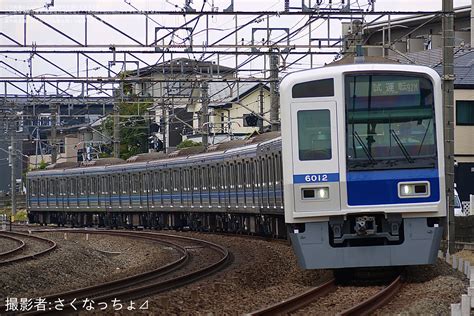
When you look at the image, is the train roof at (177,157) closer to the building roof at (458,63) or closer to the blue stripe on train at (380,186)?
the building roof at (458,63)

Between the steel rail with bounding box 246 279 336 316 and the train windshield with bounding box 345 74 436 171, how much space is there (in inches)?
58.9

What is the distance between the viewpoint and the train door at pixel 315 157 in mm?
12539

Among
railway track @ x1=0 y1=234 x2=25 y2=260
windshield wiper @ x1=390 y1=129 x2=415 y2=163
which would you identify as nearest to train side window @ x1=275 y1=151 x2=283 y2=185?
railway track @ x1=0 y1=234 x2=25 y2=260

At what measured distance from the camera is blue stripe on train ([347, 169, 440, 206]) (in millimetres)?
12516

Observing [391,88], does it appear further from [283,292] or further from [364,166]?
[283,292]

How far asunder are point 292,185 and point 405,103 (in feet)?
5.62

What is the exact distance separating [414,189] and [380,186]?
42 cm

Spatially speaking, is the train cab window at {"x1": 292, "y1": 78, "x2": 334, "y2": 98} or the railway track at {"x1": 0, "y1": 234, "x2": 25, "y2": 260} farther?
the railway track at {"x1": 0, "y1": 234, "x2": 25, "y2": 260}

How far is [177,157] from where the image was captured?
34594 millimetres

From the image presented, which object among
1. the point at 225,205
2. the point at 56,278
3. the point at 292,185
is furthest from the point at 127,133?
the point at 292,185

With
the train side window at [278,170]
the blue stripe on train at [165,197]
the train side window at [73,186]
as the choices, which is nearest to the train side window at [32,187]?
the blue stripe on train at [165,197]

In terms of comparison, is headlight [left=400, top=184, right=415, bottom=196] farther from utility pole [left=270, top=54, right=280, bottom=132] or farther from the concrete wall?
the concrete wall

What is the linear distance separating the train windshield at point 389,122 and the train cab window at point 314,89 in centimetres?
21

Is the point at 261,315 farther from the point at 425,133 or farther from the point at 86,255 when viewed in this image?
the point at 86,255
